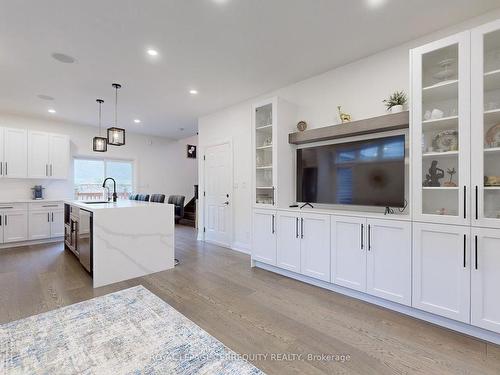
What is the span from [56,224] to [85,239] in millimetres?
2869

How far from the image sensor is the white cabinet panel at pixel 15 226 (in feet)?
16.3

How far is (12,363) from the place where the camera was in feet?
4.91

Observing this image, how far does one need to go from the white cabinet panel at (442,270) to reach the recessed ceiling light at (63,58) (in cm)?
433

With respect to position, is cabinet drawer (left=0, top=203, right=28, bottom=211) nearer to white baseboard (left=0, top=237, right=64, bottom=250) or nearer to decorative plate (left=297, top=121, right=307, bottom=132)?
white baseboard (left=0, top=237, right=64, bottom=250)

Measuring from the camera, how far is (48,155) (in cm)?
561

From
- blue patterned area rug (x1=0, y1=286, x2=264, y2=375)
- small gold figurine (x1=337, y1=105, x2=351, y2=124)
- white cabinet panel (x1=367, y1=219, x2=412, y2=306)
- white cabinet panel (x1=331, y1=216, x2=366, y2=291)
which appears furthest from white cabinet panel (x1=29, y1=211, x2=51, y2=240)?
white cabinet panel (x1=367, y1=219, x2=412, y2=306)

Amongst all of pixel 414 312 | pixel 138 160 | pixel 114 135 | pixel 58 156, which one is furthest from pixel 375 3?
pixel 138 160

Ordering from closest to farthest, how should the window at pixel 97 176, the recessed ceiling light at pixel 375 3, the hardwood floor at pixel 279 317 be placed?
the hardwood floor at pixel 279 317 < the recessed ceiling light at pixel 375 3 < the window at pixel 97 176

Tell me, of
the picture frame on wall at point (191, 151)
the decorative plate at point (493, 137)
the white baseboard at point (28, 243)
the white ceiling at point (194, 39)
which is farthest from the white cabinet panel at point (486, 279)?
the picture frame on wall at point (191, 151)

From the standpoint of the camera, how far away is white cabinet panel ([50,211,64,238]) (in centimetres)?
548

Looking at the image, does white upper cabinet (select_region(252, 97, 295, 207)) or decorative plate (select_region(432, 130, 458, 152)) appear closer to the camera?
decorative plate (select_region(432, 130, 458, 152))

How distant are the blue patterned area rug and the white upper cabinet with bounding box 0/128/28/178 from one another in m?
4.58

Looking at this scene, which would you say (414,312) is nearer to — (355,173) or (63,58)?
(355,173)

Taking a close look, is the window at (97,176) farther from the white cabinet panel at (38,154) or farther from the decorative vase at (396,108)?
the decorative vase at (396,108)
